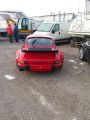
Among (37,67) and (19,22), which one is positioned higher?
(19,22)

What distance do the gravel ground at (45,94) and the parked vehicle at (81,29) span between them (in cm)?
647

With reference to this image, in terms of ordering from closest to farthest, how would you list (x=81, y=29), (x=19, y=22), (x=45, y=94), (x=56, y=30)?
(x=45, y=94) → (x=81, y=29) → (x=56, y=30) → (x=19, y=22)

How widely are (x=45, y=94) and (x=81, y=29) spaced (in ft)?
36.1

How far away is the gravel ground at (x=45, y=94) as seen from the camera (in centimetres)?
635

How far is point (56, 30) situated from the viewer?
20266 millimetres

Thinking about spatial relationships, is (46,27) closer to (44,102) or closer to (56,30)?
(56,30)

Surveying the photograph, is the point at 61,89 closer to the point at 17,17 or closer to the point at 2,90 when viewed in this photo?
the point at 2,90

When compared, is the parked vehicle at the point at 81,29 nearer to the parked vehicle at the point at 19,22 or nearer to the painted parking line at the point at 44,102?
the parked vehicle at the point at 19,22

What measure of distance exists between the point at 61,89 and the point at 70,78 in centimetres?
147

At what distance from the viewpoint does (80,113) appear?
6.41 metres

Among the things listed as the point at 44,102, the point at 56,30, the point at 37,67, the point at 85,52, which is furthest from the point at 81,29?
the point at 44,102

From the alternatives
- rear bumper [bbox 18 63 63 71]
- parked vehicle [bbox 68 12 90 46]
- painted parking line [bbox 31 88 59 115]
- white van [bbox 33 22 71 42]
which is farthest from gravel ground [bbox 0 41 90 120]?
white van [bbox 33 22 71 42]

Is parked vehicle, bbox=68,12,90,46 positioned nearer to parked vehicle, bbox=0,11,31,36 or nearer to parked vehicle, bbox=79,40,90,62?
parked vehicle, bbox=79,40,90,62

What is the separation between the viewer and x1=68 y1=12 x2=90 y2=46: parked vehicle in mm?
17422
